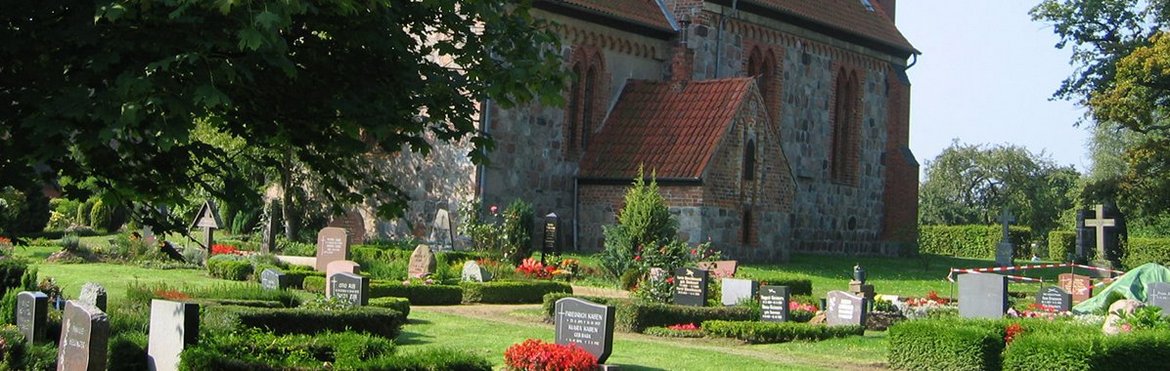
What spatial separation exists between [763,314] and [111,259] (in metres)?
14.6

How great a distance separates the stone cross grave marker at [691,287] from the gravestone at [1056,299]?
20.0ft

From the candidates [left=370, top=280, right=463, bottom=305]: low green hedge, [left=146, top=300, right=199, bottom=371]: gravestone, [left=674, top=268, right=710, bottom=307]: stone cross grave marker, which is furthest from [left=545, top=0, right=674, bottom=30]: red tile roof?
[left=146, top=300, right=199, bottom=371]: gravestone

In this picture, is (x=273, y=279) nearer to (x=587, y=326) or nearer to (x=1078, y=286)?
(x=587, y=326)

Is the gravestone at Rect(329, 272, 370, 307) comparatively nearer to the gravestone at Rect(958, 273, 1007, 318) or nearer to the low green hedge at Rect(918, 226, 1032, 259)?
the gravestone at Rect(958, 273, 1007, 318)

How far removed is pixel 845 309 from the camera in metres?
20.0

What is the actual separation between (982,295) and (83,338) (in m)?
13.1

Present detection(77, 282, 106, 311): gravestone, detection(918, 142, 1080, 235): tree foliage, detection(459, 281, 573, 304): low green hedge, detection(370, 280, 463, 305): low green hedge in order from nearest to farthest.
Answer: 1. detection(77, 282, 106, 311): gravestone
2. detection(370, 280, 463, 305): low green hedge
3. detection(459, 281, 573, 304): low green hedge
4. detection(918, 142, 1080, 235): tree foliage

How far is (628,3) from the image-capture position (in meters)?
33.3

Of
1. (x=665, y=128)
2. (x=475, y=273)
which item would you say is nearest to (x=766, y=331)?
(x=475, y=273)

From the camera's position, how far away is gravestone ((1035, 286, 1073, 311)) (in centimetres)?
2323

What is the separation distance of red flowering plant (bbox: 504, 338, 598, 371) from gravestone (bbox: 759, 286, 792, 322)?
6880 millimetres

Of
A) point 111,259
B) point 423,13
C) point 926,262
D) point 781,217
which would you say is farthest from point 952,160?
point 423,13

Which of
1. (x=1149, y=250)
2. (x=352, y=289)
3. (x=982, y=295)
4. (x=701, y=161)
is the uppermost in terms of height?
(x=701, y=161)

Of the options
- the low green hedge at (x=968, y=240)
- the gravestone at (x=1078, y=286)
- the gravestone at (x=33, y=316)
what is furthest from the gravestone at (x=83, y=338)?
the low green hedge at (x=968, y=240)
